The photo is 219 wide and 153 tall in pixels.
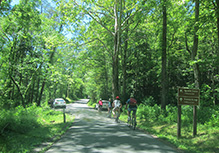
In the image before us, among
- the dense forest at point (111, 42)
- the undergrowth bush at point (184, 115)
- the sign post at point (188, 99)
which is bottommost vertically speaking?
the undergrowth bush at point (184, 115)

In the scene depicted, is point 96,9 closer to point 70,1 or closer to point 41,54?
point 70,1

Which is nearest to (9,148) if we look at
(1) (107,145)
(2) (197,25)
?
(1) (107,145)

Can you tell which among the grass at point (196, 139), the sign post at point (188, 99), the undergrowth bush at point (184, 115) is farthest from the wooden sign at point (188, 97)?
the undergrowth bush at point (184, 115)

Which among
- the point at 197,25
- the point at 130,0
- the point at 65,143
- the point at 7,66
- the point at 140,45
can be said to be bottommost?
the point at 65,143

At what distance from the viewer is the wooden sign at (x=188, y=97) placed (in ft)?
29.9

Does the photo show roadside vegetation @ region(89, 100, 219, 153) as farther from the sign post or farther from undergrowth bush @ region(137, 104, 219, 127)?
the sign post

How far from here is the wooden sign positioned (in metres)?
9.12

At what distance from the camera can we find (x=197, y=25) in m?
9.52

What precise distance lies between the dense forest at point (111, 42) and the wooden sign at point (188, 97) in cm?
158

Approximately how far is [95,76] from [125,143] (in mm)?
32356

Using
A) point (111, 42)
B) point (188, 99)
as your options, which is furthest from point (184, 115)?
point (111, 42)

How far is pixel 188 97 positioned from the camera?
9.22 meters

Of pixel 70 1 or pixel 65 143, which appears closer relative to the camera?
pixel 65 143

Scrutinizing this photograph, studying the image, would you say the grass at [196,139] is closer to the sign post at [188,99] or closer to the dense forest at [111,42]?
the sign post at [188,99]
